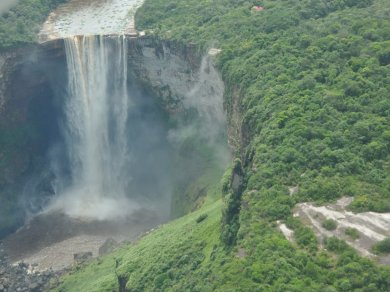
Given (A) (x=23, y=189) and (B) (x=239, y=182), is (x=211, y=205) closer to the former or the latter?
(B) (x=239, y=182)

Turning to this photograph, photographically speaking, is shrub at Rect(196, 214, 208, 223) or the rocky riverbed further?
the rocky riverbed

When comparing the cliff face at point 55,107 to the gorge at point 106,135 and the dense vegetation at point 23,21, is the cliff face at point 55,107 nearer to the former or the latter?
the gorge at point 106,135

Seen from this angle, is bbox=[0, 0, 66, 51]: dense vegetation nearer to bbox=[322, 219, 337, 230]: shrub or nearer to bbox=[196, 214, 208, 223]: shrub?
bbox=[196, 214, 208, 223]: shrub

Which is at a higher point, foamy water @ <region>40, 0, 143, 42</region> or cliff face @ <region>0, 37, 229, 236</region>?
foamy water @ <region>40, 0, 143, 42</region>

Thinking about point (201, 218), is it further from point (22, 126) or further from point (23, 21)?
point (23, 21)

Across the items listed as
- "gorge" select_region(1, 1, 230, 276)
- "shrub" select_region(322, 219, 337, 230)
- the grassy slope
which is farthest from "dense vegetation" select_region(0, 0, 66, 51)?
"shrub" select_region(322, 219, 337, 230)

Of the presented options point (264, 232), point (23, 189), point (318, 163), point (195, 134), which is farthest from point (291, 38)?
point (23, 189)
